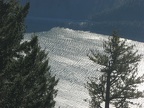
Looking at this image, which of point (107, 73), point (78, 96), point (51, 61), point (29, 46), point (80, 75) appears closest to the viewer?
point (29, 46)

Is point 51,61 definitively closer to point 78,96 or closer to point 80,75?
point 80,75

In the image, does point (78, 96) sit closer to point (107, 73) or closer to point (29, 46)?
point (107, 73)

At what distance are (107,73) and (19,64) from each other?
23.4 metres

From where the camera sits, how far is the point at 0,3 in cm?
2084

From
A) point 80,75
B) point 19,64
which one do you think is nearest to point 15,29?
point 19,64

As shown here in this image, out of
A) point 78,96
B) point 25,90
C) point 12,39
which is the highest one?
point 78,96

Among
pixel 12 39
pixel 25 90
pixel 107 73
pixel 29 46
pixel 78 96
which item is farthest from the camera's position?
pixel 78 96

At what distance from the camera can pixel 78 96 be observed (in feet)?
404

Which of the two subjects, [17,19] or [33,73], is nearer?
[33,73]

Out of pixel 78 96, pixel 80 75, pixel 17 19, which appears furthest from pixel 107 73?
pixel 80 75

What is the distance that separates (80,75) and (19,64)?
139965 mm

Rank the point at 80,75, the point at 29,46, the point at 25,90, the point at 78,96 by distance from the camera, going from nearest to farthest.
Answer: the point at 25,90 → the point at 29,46 → the point at 78,96 → the point at 80,75

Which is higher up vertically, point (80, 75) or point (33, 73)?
point (80, 75)

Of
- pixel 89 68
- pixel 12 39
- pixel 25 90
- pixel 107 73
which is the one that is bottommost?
pixel 25 90
